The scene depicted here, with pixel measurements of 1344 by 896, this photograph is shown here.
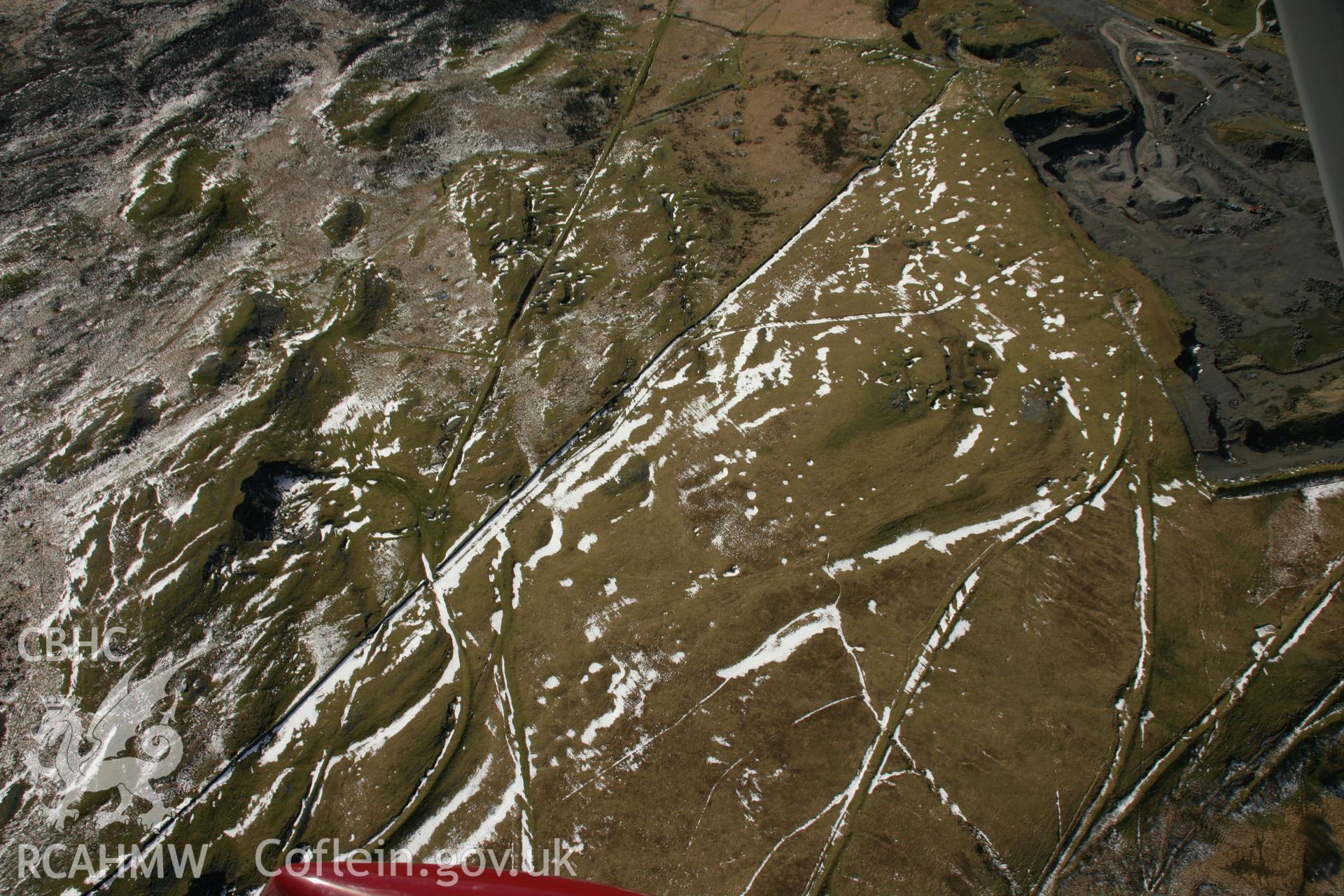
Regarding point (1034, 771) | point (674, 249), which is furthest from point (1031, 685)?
point (674, 249)

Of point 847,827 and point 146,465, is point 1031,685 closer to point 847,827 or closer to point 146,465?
point 847,827

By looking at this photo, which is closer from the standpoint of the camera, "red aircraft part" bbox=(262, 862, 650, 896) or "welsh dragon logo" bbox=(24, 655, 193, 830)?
"red aircraft part" bbox=(262, 862, 650, 896)

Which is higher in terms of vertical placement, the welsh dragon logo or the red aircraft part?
the red aircraft part

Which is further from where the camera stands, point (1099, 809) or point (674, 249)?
point (674, 249)

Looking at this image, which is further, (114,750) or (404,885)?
(114,750)

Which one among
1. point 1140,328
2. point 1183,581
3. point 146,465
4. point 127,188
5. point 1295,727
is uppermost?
point 127,188
